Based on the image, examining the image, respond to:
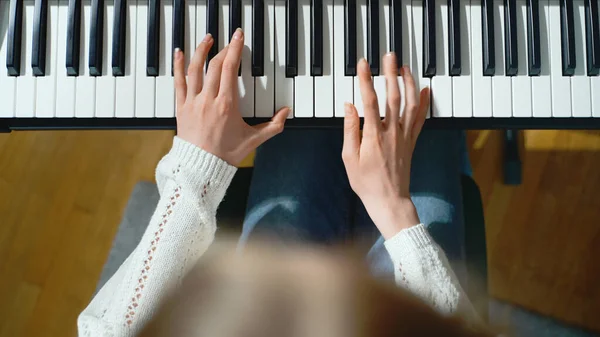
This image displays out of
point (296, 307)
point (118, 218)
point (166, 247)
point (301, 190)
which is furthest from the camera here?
point (118, 218)

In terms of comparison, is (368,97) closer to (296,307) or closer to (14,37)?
(296,307)

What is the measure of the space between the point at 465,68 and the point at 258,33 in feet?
1.18

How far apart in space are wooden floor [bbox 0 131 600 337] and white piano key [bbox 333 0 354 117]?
24.8 inches

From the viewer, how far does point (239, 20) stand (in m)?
0.88

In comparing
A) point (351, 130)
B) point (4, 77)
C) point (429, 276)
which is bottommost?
point (429, 276)

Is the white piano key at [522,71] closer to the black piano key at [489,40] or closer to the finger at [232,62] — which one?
the black piano key at [489,40]

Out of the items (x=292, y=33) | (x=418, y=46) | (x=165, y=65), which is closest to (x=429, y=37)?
(x=418, y=46)

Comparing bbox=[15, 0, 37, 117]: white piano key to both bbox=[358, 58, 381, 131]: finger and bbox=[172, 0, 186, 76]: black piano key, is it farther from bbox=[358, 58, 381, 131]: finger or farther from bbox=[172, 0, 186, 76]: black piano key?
bbox=[358, 58, 381, 131]: finger

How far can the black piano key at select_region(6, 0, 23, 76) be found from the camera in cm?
87

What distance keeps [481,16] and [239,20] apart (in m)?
0.41

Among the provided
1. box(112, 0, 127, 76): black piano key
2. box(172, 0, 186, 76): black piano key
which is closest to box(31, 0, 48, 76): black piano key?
box(112, 0, 127, 76): black piano key

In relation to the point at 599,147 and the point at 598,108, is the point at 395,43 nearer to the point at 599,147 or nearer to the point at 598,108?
the point at 598,108

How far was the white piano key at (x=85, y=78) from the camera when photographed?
2.91ft

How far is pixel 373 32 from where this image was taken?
871 mm
